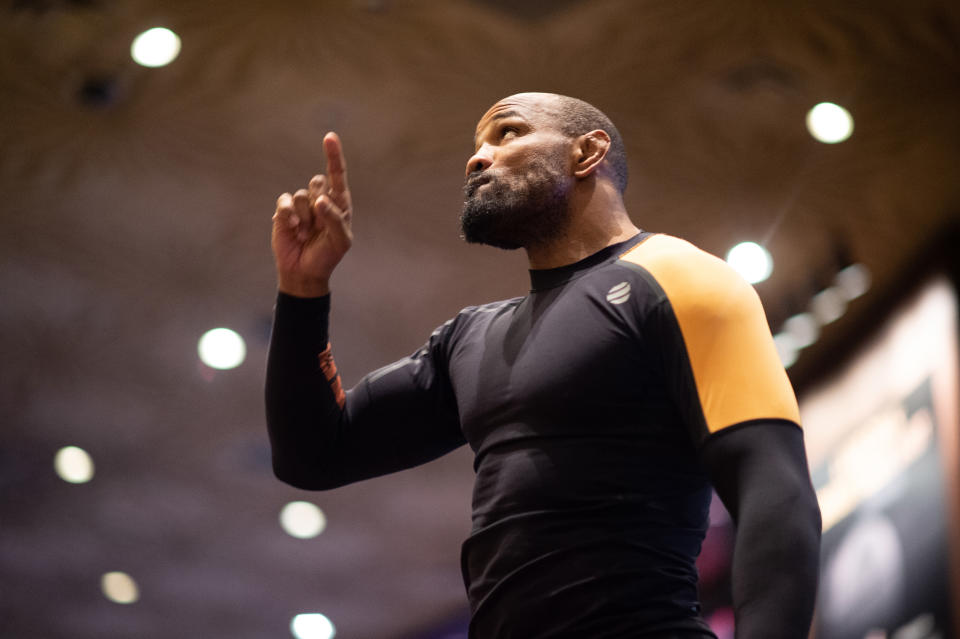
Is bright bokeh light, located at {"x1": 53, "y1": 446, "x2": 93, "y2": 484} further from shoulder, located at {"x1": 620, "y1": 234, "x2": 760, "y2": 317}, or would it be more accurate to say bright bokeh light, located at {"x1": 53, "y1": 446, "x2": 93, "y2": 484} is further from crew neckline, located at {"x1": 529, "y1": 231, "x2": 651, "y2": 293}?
shoulder, located at {"x1": 620, "y1": 234, "x2": 760, "y2": 317}

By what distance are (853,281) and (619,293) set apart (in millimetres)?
4343

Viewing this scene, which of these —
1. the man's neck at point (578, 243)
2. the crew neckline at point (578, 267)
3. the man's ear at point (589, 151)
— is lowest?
the crew neckline at point (578, 267)

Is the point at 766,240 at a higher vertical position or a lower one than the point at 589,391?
higher

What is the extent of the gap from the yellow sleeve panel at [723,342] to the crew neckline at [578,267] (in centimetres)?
11

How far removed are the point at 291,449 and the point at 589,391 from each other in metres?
0.42

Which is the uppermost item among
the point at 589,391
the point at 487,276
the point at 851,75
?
the point at 487,276

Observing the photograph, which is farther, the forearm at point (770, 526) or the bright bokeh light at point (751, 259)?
the bright bokeh light at point (751, 259)

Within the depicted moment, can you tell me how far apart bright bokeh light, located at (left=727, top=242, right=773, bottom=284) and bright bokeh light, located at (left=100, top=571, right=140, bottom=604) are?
575 cm

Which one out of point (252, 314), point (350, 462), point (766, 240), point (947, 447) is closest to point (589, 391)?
point (350, 462)

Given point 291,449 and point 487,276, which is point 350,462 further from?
point 487,276

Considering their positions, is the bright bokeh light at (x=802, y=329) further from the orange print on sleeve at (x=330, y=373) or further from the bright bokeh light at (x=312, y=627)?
the bright bokeh light at (x=312, y=627)

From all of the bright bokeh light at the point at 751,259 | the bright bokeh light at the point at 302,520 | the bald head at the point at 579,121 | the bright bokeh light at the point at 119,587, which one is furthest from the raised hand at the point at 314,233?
the bright bokeh light at the point at 119,587

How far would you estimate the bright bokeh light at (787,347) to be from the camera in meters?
5.80

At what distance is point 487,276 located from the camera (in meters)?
5.39
